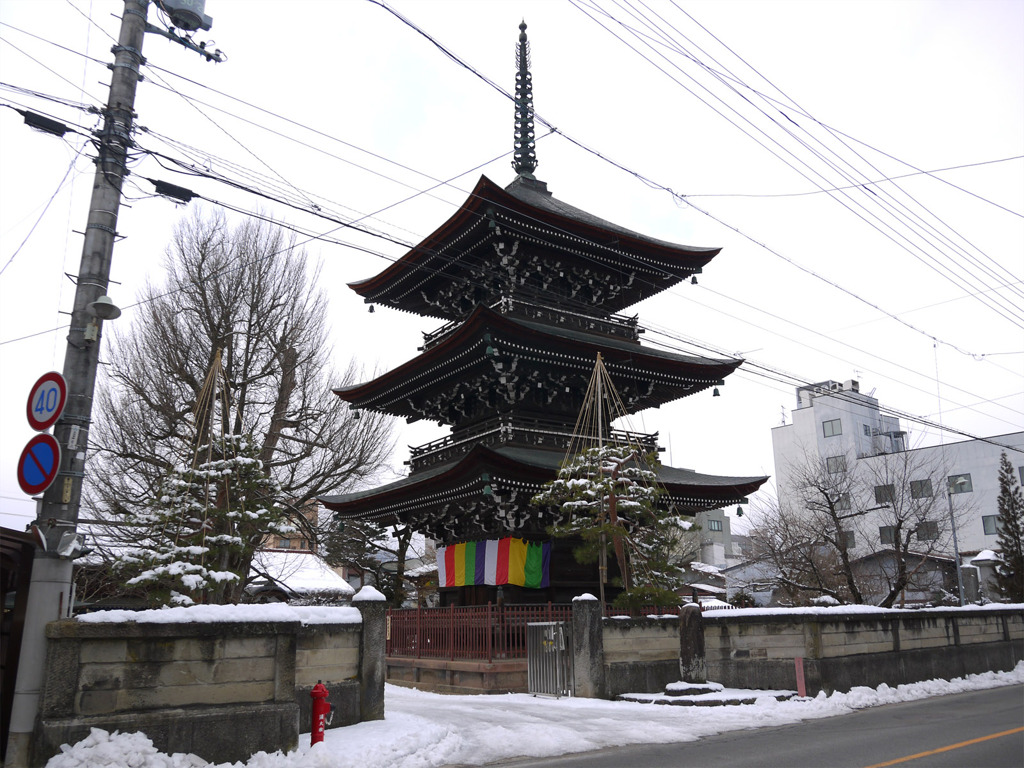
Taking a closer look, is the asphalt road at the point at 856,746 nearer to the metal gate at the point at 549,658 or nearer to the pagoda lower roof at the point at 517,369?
the metal gate at the point at 549,658

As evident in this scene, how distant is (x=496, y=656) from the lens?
60.8 feet

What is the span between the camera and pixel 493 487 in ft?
66.4

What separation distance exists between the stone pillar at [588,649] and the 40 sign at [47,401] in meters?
10.6

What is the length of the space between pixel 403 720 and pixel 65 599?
572 cm

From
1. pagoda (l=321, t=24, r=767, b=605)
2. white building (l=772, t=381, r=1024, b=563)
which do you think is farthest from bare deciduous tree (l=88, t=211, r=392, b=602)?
white building (l=772, t=381, r=1024, b=563)

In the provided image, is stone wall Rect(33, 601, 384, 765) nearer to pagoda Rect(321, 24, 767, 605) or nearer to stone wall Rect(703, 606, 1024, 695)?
pagoda Rect(321, 24, 767, 605)

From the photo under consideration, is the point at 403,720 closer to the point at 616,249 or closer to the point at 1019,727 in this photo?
the point at 1019,727

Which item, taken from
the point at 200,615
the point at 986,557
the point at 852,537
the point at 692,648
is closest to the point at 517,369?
the point at 692,648

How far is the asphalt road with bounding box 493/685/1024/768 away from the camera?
8.96 meters

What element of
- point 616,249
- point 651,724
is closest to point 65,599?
point 651,724

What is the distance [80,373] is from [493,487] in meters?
12.4

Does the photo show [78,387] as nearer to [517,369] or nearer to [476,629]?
[476,629]

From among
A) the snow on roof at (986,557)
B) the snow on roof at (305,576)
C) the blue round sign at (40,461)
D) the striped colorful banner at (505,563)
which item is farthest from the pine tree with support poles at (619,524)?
the snow on roof at (986,557)

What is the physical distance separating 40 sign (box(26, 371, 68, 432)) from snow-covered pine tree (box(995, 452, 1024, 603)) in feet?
151
